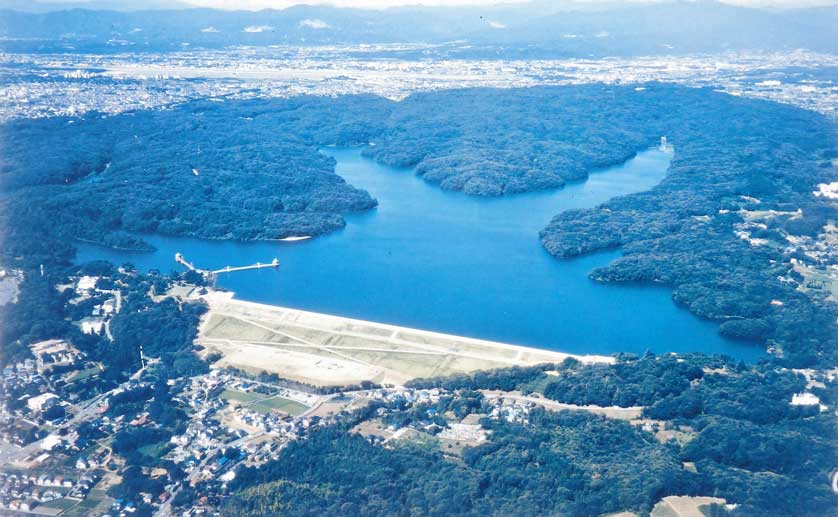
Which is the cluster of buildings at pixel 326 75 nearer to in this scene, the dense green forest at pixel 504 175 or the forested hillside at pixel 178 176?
the dense green forest at pixel 504 175

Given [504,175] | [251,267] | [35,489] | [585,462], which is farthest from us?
[504,175]

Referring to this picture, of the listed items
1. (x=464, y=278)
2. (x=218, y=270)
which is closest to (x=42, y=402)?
(x=218, y=270)

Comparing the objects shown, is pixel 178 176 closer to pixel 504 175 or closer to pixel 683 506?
pixel 504 175

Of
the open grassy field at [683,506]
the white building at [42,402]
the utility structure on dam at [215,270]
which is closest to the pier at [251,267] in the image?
the utility structure on dam at [215,270]

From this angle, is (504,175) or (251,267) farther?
(504,175)

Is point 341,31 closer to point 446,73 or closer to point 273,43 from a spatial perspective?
point 273,43

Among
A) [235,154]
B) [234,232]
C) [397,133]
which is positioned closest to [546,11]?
[397,133]
